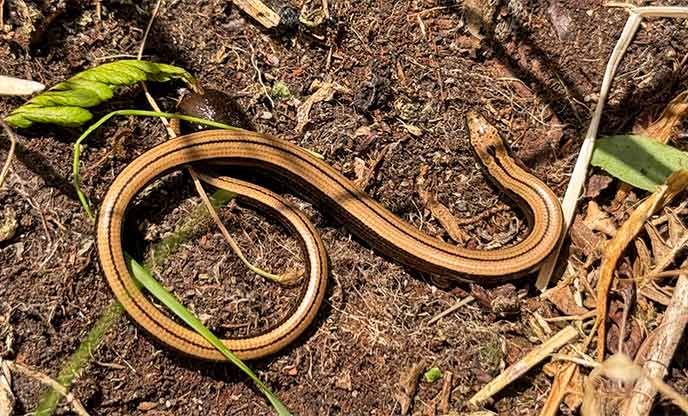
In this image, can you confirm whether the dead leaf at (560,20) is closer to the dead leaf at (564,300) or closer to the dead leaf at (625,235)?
the dead leaf at (625,235)

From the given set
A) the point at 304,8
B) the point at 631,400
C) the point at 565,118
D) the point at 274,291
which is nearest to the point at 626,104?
the point at 565,118

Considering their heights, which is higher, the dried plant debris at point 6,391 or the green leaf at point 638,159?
the green leaf at point 638,159

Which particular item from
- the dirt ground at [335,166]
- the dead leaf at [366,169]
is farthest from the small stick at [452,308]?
the dead leaf at [366,169]

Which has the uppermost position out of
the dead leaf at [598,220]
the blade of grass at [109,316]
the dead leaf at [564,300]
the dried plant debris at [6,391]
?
the dead leaf at [598,220]

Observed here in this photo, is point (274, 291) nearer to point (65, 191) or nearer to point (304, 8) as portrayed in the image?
point (65, 191)

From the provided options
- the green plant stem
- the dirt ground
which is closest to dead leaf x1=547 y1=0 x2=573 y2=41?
the dirt ground
